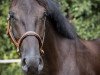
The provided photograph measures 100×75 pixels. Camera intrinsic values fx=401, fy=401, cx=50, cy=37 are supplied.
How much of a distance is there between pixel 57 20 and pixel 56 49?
1.06 feet

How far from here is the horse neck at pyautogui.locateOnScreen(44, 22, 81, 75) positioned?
14.3ft

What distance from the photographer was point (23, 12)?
404cm

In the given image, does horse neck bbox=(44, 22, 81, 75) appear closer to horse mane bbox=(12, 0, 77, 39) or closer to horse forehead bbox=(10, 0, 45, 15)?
horse mane bbox=(12, 0, 77, 39)

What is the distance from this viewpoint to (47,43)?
434 centimetres

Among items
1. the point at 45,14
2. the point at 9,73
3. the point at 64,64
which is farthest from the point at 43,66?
the point at 9,73

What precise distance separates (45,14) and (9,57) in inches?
153

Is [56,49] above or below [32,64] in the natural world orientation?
above

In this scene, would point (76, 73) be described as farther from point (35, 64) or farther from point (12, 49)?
point (12, 49)

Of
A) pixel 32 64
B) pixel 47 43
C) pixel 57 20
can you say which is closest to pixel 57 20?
pixel 57 20

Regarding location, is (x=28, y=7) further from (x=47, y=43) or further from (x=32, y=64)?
(x=32, y=64)

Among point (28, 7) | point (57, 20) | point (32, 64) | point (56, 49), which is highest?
point (28, 7)

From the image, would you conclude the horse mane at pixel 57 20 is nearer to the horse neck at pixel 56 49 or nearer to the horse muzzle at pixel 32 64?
the horse neck at pixel 56 49

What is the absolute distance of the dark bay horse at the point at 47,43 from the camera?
13.0 feet

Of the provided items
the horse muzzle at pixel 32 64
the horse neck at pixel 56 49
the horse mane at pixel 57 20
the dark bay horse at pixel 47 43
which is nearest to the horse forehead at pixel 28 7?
the dark bay horse at pixel 47 43
